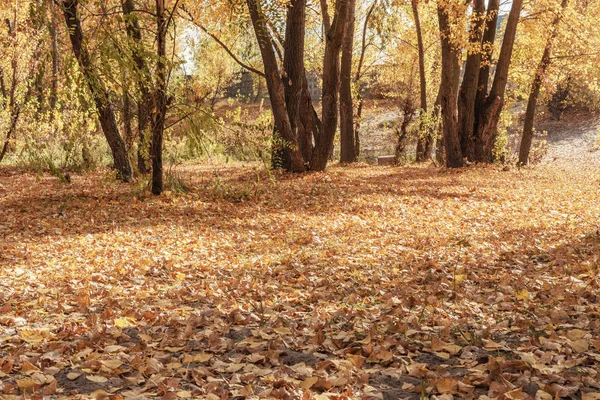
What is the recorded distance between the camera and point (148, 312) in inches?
169

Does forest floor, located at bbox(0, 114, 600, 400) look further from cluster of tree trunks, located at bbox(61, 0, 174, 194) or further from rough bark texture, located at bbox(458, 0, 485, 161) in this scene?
rough bark texture, located at bbox(458, 0, 485, 161)

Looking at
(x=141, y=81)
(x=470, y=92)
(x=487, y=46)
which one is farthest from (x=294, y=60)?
(x=487, y=46)

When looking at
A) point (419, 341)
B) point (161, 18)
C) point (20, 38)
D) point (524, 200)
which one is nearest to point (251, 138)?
point (161, 18)

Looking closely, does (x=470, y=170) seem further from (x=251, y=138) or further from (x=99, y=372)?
(x=99, y=372)

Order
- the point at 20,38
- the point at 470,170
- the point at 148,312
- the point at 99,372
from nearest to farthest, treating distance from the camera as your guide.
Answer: the point at 99,372, the point at 148,312, the point at 20,38, the point at 470,170

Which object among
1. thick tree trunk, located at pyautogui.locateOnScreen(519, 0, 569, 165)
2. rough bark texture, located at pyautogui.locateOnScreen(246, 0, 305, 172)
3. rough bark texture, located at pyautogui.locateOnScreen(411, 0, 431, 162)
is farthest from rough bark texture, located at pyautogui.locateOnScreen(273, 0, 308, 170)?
thick tree trunk, located at pyautogui.locateOnScreen(519, 0, 569, 165)

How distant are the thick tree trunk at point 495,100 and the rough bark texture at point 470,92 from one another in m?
0.23

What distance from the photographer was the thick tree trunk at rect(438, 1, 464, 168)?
550 inches

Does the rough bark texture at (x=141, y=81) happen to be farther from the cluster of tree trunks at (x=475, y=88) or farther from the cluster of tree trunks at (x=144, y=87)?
the cluster of tree trunks at (x=475, y=88)

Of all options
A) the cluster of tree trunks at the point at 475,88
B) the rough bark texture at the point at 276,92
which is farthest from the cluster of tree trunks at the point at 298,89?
the cluster of tree trunks at the point at 475,88

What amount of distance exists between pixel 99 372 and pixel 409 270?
11.7 feet

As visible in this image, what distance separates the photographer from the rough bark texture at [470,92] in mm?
15039

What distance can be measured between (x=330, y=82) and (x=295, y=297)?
8909 mm

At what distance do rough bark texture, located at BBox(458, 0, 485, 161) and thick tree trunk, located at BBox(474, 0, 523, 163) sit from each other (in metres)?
0.23
